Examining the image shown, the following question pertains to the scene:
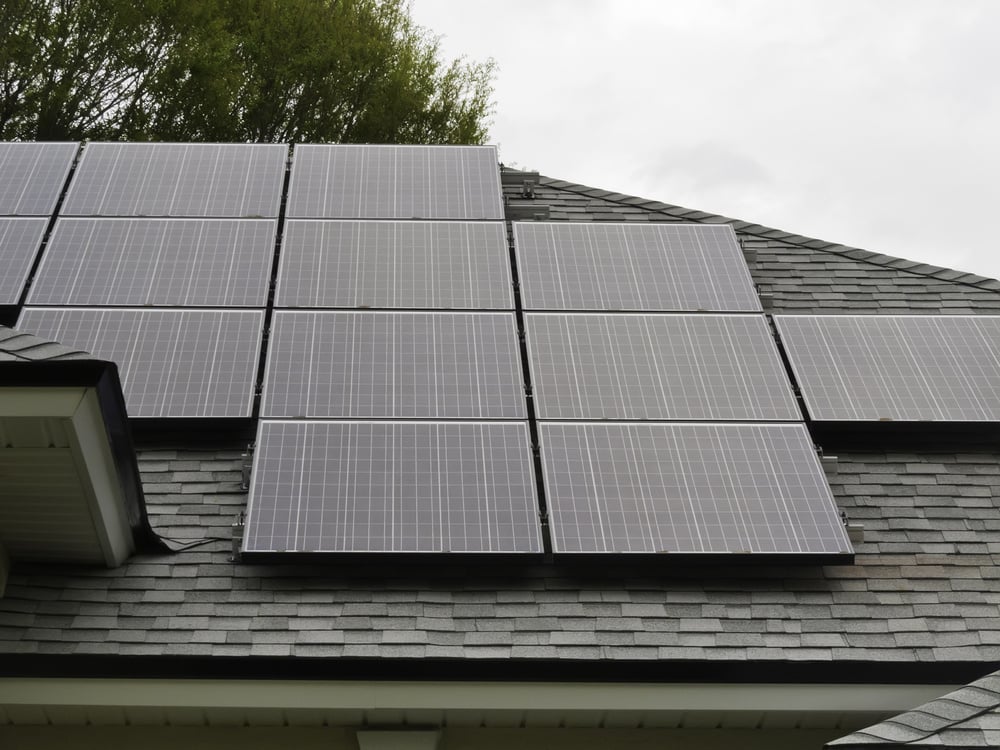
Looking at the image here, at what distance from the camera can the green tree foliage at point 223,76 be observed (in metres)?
18.3

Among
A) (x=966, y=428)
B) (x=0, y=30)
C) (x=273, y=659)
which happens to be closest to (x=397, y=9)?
(x=0, y=30)

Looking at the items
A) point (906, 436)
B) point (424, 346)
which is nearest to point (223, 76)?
point (424, 346)

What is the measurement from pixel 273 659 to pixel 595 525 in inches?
82.5

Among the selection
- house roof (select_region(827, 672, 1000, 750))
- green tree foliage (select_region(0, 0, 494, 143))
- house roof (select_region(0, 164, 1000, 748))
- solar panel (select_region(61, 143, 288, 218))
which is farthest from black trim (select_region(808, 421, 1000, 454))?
green tree foliage (select_region(0, 0, 494, 143))

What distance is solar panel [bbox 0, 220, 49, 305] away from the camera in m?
8.01

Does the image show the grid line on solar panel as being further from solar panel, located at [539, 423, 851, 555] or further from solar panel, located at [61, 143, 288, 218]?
solar panel, located at [61, 143, 288, 218]

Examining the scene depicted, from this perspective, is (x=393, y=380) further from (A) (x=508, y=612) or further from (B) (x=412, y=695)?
(B) (x=412, y=695)

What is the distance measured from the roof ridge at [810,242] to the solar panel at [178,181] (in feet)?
9.33

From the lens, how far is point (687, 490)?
22.5 feet

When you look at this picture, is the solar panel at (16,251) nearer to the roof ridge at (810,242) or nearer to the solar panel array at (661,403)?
the solar panel array at (661,403)

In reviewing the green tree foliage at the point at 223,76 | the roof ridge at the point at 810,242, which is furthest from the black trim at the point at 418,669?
the green tree foliage at the point at 223,76

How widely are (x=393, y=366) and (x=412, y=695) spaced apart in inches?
97.9

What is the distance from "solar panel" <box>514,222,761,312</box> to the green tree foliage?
1113 cm

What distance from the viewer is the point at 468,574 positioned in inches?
254
